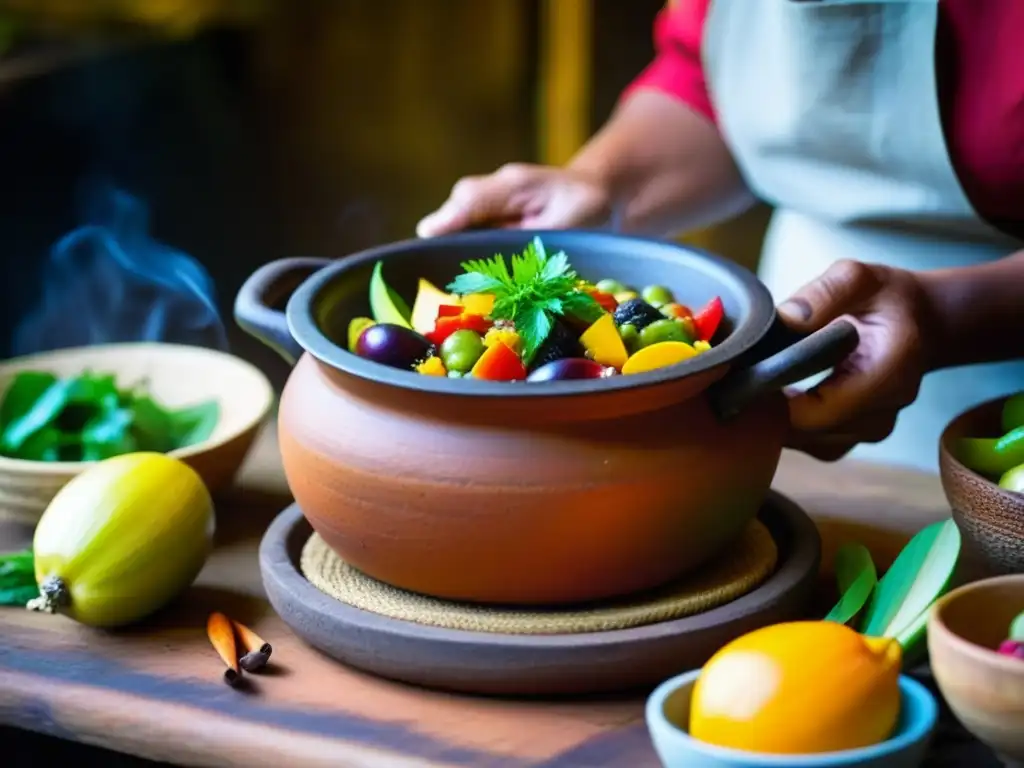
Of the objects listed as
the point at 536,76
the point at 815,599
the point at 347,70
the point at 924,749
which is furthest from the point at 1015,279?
the point at 347,70

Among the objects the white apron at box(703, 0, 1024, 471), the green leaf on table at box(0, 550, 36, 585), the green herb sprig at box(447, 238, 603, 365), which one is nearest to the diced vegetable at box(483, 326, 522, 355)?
the green herb sprig at box(447, 238, 603, 365)

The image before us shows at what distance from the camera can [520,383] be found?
71 centimetres

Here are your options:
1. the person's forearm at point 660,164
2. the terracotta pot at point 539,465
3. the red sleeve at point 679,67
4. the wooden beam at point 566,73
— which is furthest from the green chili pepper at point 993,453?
the wooden beam at point 566,73

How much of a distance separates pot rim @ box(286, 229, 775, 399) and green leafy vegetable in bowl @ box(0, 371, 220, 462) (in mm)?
234

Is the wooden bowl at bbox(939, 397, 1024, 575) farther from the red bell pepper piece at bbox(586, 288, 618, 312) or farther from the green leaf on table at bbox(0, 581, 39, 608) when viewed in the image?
the green leaf on table at bbox(0, 581, 39, 608)

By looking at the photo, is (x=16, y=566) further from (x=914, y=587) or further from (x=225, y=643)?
(x=914, y=587)

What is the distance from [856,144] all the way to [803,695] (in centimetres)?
69

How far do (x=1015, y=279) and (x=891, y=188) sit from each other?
0.20 m

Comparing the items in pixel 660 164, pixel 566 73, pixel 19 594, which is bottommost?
pixel 566 73

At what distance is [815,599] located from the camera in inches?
33.5

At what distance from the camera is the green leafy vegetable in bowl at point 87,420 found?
1.01m

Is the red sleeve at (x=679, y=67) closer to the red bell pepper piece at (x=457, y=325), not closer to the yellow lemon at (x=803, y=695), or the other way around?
the red bell pepper piece at (x=457, y=325)

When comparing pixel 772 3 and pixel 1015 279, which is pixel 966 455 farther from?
pixel 772 3

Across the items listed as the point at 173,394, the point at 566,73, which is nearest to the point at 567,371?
the point at 173,394
